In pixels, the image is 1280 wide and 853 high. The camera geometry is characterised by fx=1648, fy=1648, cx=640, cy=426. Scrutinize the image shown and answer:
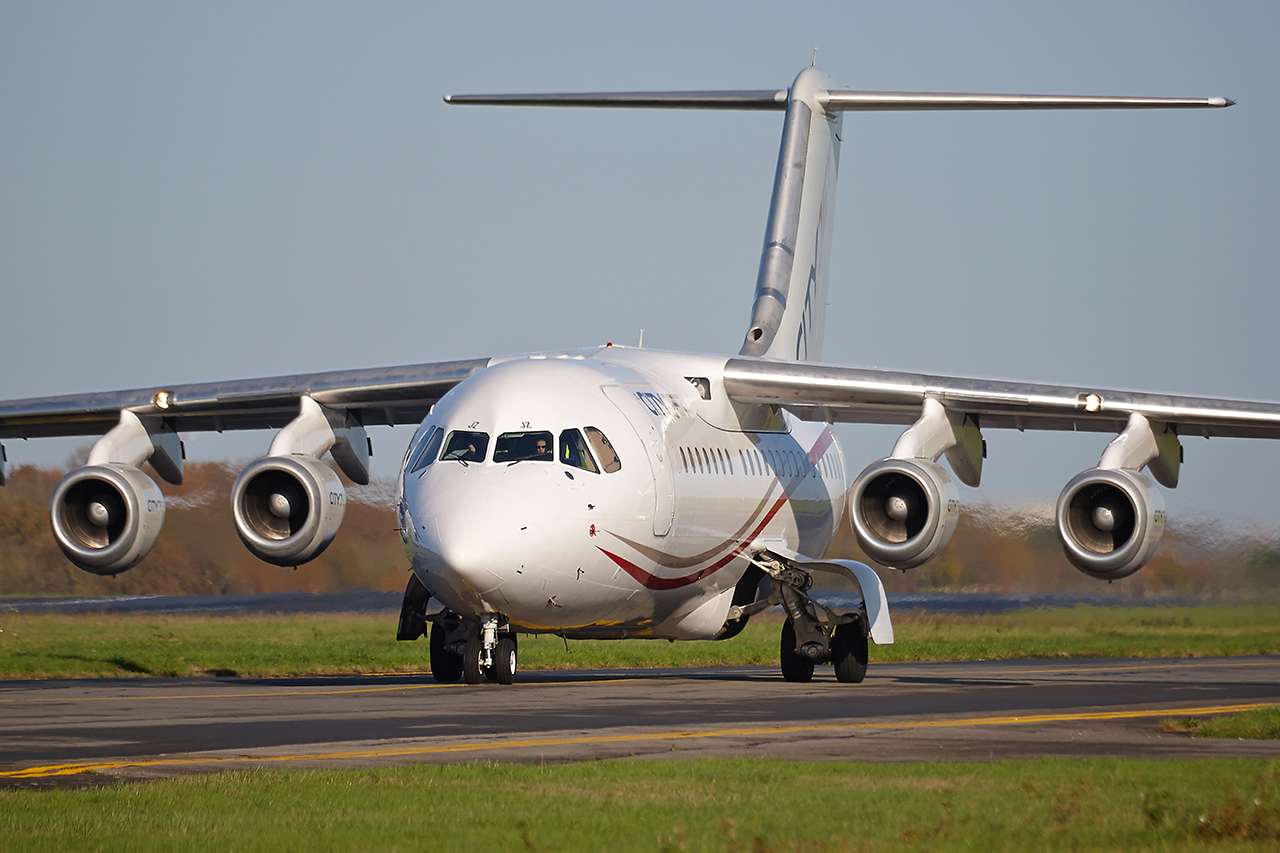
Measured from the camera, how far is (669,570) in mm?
16312

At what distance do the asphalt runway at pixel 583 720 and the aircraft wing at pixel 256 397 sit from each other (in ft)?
10.1

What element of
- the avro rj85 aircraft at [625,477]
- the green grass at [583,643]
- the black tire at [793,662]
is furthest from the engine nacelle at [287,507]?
the black tire at [793,662]

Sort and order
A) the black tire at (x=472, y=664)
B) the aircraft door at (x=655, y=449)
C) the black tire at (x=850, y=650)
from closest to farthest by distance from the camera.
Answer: the aircraft door at (x=655, y=449), the black tire at (x=472, y=664), the black tire at (x=850, y=650)

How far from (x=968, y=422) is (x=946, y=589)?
11355 millimetres

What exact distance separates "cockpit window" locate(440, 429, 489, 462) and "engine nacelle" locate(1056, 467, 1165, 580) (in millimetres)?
5965

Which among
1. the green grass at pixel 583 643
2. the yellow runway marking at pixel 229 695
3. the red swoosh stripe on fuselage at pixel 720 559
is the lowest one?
the green grass at pixel 583 643

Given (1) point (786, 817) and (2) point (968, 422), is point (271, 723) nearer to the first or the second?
(1) point (786, 817)

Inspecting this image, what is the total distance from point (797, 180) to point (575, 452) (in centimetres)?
926

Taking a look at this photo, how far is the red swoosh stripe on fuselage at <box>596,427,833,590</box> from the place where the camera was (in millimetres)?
15266

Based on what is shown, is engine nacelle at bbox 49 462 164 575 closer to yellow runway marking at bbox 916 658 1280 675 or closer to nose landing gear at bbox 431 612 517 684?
nose landing gear at bbox 431 612 517 684

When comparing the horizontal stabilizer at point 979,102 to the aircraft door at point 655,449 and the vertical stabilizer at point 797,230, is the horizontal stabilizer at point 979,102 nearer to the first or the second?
the vertical stabilizer at point 797,230

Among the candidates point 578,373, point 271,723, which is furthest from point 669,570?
point 271,723

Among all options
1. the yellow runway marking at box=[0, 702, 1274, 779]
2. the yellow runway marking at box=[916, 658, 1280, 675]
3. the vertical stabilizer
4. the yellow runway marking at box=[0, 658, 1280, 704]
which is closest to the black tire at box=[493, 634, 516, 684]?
the yellow runway marking at box=[0, 658, 1280, 704]

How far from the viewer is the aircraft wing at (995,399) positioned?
1711 centimetres
